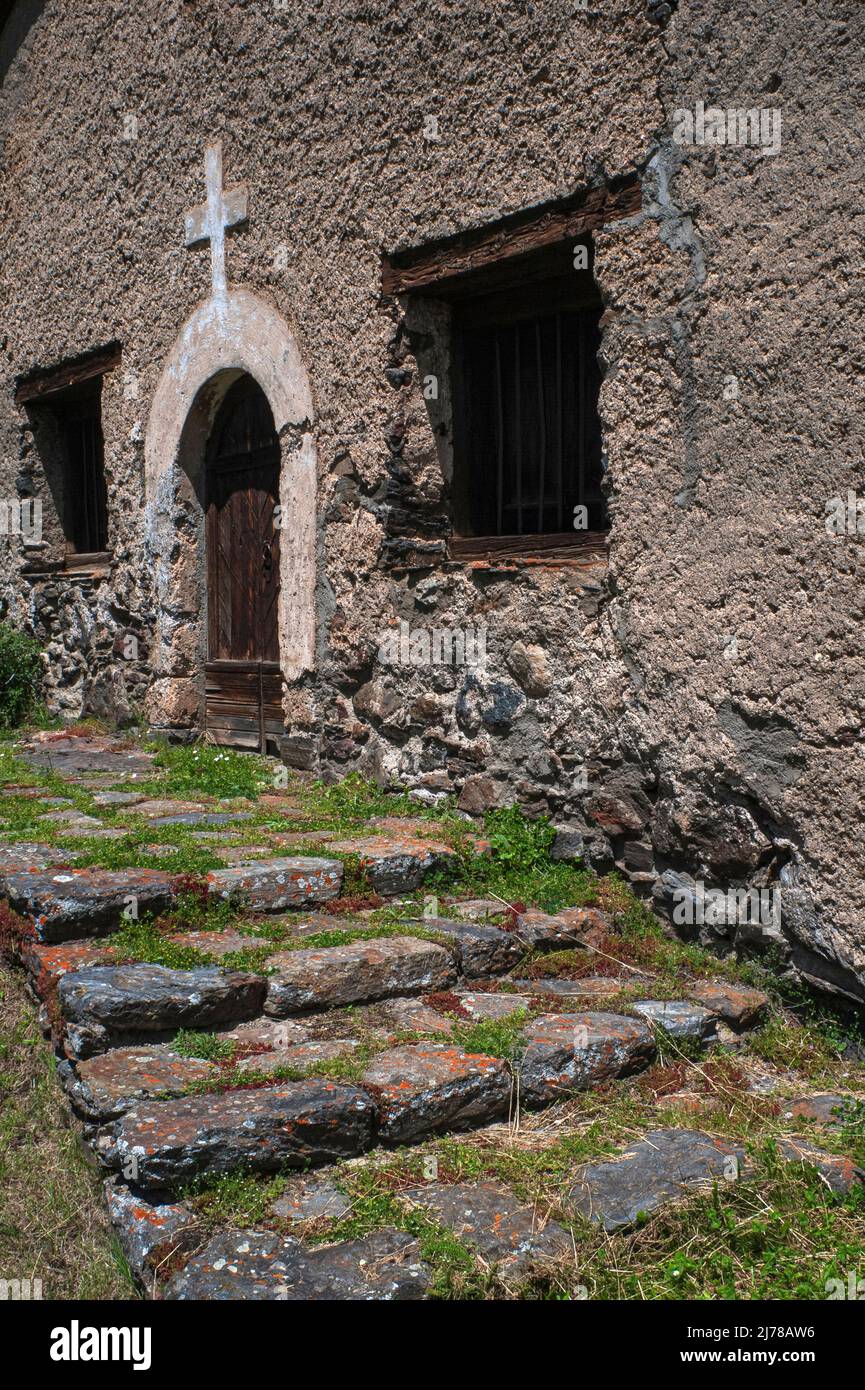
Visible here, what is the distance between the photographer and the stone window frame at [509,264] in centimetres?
398

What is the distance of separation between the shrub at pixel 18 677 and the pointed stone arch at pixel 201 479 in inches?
61.6

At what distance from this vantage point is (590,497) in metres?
4.38

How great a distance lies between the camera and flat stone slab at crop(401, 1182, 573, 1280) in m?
2.21

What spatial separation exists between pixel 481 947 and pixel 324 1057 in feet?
2.48

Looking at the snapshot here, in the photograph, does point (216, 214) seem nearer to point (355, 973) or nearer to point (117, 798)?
point (117, 798)

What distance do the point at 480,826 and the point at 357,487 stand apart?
1.55m

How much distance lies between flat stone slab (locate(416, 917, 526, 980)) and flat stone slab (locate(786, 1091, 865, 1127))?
0.91 metres

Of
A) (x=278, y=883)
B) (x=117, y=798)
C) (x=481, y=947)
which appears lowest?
(x=481, y=947)

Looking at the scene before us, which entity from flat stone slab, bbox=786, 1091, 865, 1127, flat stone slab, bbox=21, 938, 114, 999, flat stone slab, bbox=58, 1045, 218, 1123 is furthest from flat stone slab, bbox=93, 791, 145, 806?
flat stone slab, bbox=786, 1091, 865, 1127

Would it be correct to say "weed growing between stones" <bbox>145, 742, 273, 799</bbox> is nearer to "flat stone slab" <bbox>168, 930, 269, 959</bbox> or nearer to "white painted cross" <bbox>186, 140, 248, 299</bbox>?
"flat stone slab" <bbox>168, 930, 269, 959</bbox>

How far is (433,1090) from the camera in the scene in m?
2.71

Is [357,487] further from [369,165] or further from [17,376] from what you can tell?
[17,376]

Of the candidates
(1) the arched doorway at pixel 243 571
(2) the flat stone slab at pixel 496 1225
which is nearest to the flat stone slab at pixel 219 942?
(2) the flat stone slab at pixel 496 1225

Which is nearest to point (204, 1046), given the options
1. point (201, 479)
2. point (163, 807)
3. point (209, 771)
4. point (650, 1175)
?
point (650, 1175)
